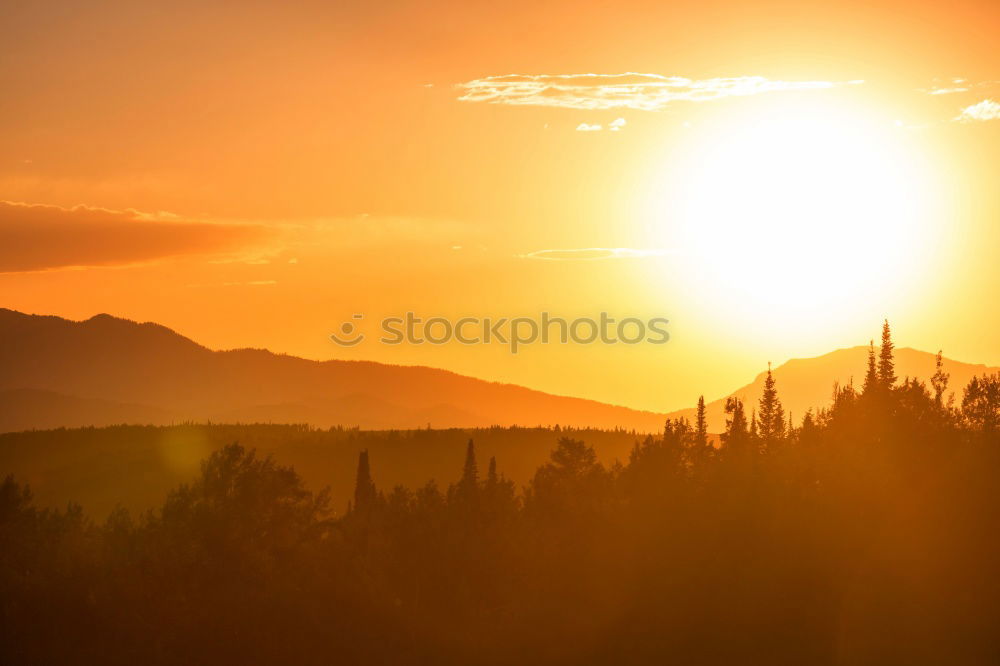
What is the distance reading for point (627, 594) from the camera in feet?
177

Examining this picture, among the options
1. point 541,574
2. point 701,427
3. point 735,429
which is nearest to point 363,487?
point 701,427

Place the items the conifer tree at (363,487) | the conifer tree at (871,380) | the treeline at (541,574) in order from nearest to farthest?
the treeline at (541,574), the conifer tree at (871,380), the conifer tree at (363,487)

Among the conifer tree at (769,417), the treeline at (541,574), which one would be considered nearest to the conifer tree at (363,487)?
the treeline at (541,574)

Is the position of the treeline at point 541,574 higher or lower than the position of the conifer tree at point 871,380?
lower

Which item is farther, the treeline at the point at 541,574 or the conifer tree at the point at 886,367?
the conifer tree at the point at 886,367

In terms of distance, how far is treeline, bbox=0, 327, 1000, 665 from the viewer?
4169cm

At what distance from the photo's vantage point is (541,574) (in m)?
56.7

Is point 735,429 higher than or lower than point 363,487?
higher

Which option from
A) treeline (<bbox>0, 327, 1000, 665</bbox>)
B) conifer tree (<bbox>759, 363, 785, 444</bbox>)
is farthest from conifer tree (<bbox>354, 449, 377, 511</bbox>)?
conifer tree (<bbox>759, 363, 785, 444</bbox>)

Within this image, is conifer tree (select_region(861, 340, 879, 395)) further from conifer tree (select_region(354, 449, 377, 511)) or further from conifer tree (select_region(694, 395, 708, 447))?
conifer tree (select_region(354, 449, 377, 511))

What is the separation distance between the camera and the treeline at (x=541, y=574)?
137ft

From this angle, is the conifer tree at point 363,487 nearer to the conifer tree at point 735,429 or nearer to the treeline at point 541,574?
the conifer tree at point 735,429

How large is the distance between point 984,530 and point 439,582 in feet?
92.7

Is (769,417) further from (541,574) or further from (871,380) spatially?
(541,574)
